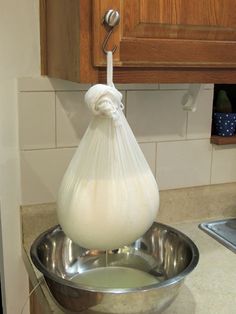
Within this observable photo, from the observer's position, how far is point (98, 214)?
0.76 metres

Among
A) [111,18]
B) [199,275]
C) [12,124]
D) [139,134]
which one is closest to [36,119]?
[12,124]

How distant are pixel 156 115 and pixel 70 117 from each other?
0.25 metres

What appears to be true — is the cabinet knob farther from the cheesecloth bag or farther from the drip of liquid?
the drip of liquid

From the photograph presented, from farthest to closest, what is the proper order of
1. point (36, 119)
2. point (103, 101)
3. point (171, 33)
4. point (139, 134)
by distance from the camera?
point (139, 134), point (36, 119), point (171, 33), point (103, 101)

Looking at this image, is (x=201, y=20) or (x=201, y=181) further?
(x=201, y=181)

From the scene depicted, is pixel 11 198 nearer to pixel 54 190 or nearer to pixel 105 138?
pixel 54 190

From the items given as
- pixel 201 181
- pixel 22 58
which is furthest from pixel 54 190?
pixel 201 181

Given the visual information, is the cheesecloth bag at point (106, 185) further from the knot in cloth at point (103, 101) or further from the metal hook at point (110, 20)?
the metal hook at point (110, 20)

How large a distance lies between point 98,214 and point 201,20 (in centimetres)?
44

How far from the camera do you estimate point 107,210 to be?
0.76 meters

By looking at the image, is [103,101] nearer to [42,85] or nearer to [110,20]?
[110,20]

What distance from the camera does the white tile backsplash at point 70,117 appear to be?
1.08 metres

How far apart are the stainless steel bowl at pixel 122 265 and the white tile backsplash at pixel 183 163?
0.24 meters

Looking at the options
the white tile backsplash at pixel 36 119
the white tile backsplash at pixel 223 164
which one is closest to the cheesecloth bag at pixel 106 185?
the white tile backsplash at pixel 36 119
